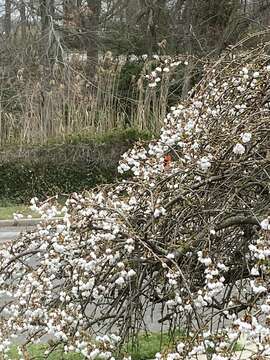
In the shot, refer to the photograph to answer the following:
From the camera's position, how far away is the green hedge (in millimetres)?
15633

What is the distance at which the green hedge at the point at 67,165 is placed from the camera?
15633 millimetres

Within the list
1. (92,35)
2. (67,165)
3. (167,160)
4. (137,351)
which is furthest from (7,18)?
(167,160)

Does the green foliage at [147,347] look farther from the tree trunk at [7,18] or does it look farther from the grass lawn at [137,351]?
the tree trunk at [7,18]

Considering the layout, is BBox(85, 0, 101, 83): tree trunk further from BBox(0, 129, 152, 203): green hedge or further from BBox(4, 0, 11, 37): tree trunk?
BBox(0, 129, 152, 203): green hedge

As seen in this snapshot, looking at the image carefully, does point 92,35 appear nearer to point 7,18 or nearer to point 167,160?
point 7,18

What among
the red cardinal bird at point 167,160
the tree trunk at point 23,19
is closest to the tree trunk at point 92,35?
the tree trunk at point 23,19

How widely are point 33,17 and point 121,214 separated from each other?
63.7 ft

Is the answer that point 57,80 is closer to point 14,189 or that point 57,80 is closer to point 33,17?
point 14,189

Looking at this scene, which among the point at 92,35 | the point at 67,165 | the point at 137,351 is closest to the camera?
the point at 137,351

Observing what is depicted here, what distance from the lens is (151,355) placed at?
496cm

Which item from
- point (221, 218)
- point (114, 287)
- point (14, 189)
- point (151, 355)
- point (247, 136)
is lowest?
point (14, 189)

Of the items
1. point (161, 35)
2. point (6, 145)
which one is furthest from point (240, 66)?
point (161, 35)

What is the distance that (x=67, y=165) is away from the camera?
15.8 metres

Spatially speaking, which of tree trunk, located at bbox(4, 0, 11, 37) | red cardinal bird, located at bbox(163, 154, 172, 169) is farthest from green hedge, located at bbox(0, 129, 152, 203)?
red cardinal bird, located at bbox(163, 154, 172, 169)
